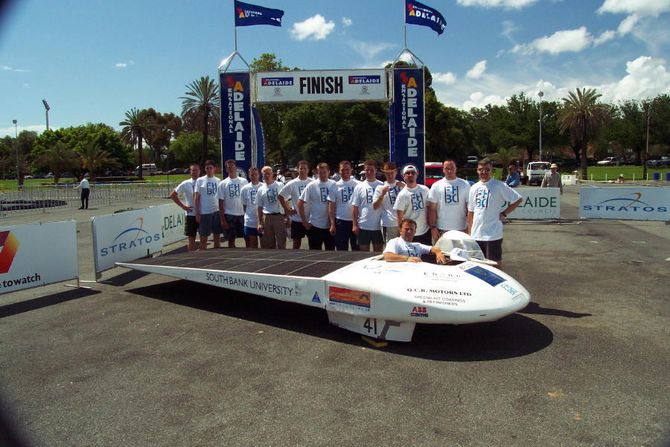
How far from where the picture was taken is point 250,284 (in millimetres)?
6277

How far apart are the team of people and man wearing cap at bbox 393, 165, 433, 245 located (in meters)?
0.01

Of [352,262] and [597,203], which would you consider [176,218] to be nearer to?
[352,262]

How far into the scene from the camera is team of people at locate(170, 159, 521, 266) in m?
6.60

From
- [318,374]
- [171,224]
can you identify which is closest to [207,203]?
[171,224]

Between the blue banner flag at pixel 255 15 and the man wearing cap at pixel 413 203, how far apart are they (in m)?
9.78

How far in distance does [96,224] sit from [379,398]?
6.52 metres

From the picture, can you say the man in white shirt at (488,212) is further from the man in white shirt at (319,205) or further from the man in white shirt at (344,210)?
the man in white shirt at (319,205)

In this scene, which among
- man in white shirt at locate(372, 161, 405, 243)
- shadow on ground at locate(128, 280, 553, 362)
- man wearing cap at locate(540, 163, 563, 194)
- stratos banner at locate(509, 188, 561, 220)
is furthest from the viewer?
man wearing cap at locate(540, 163, 563, 194)

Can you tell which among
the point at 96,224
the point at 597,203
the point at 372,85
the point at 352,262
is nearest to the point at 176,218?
the point at 96,224

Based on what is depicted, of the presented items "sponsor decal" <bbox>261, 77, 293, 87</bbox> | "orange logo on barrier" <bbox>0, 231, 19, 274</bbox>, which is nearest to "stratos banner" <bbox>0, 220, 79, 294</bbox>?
"orange logo on barrier" <bbox>0, 231, 19, 274</bbox>

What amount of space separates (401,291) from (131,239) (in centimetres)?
660

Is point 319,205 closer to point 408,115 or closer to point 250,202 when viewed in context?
point 250,202

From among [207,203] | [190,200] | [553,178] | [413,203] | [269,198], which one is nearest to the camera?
[413,203]

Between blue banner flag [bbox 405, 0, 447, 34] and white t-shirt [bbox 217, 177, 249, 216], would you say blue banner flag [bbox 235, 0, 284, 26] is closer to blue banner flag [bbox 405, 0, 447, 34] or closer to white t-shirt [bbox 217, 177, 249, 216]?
blue banner flag [bbox 405, 0, 447, 34]
